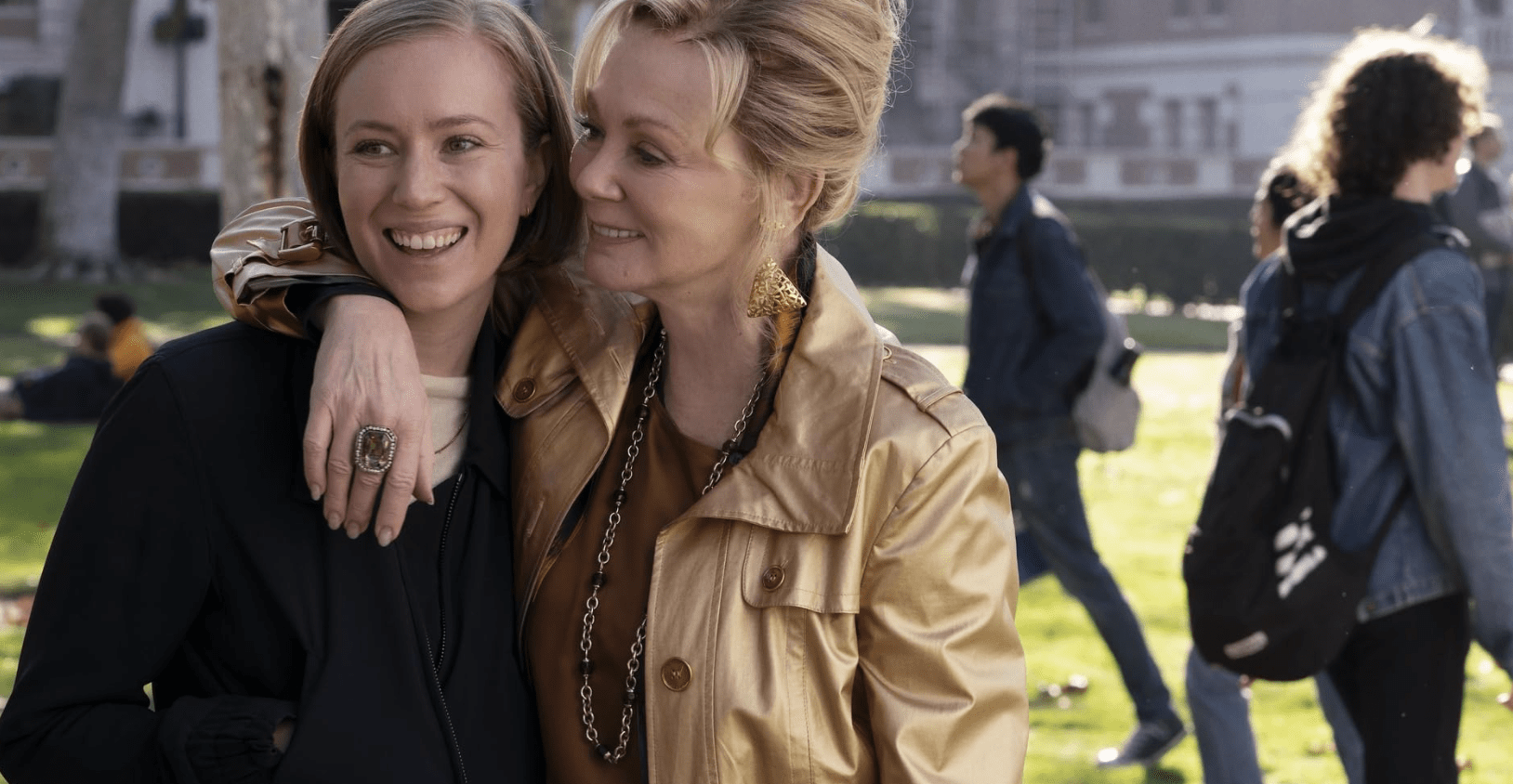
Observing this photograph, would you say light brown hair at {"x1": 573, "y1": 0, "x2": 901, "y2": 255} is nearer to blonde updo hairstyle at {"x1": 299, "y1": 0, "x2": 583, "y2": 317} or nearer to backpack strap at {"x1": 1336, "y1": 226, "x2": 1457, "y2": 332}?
blonde updo hairstyle at {"x1": 299, "y1": 0, "x2": 583, "y2": 317}

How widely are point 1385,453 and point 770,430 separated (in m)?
2.09

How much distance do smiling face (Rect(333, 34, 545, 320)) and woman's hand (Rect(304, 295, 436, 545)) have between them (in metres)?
0.18

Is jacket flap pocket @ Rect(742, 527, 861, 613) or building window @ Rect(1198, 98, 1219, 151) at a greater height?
building window @ Rect(1198, 98, 1219, 151)

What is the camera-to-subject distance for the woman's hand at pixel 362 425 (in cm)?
216

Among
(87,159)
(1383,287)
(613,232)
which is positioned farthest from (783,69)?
(87,159)

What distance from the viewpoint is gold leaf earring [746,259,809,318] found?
2.38m

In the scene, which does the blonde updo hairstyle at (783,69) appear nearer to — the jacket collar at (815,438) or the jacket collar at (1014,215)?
the jacket collar at (815,438)

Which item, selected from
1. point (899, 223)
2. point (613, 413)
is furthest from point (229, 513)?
point (899, 223)

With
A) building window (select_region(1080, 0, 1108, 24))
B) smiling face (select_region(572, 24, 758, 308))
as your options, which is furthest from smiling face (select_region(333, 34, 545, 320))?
building window (select_region(1080, 0, 1108, 24))

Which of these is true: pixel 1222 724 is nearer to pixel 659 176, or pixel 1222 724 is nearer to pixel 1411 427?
pixel 1411 427

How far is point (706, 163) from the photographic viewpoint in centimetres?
231

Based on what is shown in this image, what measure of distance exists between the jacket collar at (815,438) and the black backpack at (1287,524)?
1.87m

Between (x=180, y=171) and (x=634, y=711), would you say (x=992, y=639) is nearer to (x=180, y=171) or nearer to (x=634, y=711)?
(x=634, y=711)

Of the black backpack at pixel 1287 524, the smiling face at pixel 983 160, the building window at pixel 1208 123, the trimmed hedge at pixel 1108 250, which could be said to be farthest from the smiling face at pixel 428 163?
the building window at pixel 1208 123
